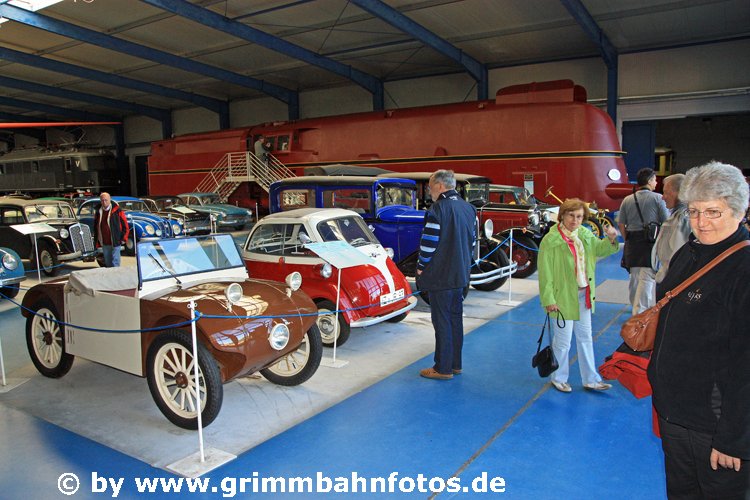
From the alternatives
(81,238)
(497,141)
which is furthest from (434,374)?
(497,141)

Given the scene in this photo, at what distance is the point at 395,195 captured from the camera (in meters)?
9.32

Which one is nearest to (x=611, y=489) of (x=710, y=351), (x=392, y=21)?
(x=710, y=351)

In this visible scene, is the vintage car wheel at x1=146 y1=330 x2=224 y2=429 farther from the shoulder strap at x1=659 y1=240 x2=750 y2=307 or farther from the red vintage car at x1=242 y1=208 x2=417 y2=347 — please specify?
the shoulder strap at x1=659 y1=240 x2=750 y2=307

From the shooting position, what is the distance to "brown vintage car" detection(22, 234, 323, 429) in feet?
13.7

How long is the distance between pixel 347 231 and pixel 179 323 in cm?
324

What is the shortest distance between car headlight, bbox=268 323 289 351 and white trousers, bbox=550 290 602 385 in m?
2.34

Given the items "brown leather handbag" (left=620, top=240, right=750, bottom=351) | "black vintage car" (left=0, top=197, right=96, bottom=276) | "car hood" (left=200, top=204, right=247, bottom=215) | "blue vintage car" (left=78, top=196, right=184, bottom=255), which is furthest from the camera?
"car hood" (left=200, top=204, right=247, bottom=215)

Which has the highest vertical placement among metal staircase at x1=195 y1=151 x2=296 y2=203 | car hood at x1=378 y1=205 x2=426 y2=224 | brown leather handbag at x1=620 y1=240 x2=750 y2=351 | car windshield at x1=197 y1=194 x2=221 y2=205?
metal staircase at x1=195 y1=151 x2=296 y2=203

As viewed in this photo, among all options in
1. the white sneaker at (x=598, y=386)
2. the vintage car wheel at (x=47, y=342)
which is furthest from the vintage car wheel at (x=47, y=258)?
the white sneaker at (x=598, y=386)

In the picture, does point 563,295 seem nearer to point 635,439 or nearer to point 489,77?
point 635,439

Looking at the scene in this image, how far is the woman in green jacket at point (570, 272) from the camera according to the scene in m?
4.68

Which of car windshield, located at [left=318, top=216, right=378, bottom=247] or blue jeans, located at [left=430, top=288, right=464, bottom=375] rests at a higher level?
car windshield, located at [left=318, top=216, right=378, bottom=247]

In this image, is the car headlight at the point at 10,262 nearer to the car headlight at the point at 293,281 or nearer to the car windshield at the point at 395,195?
the car windshield at the point at 395,195

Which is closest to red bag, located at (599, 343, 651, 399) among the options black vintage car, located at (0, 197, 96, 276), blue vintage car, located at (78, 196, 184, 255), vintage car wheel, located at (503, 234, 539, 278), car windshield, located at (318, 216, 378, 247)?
car windshield, located at (318, 216, 378, 247)
